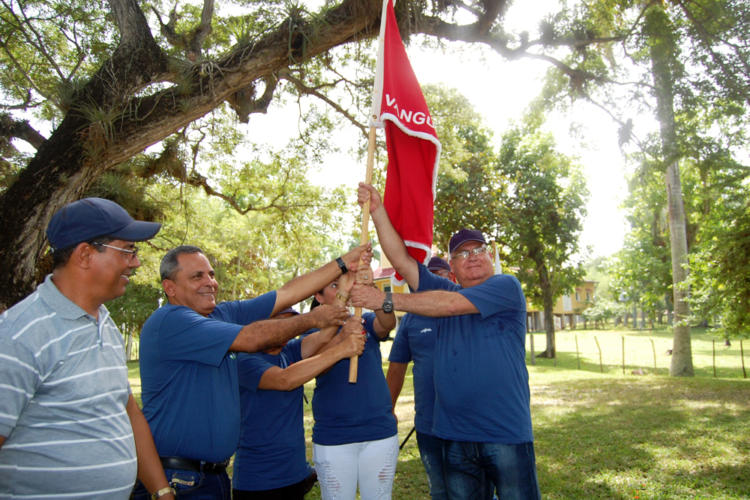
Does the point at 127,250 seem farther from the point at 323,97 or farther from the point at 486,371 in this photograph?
the point at 323,97

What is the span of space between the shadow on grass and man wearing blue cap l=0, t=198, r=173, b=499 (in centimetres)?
516

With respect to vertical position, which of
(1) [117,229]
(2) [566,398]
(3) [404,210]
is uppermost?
(3) [404,210]

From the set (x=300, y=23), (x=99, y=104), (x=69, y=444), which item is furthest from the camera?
(x=300, y=23)

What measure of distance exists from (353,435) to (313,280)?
43.0 inches

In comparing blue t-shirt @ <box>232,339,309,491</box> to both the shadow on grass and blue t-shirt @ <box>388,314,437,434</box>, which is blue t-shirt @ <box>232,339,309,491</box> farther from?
the shadow on grass

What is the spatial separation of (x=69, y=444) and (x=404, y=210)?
9.37 ft

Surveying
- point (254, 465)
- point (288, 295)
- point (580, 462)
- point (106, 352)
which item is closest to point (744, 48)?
point (580, 462)

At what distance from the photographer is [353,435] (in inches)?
141

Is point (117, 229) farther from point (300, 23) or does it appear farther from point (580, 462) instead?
point (580, 462)

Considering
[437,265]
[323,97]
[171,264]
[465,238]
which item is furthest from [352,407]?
[323,97]

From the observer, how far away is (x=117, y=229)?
2262 millimetres

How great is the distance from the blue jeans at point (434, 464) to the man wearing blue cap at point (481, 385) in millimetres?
411

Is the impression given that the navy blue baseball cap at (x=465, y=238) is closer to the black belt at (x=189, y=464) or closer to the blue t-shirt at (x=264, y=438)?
the blue t-shirt at (x=264, y=438)

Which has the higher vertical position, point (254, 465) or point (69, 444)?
point (69, 444)
